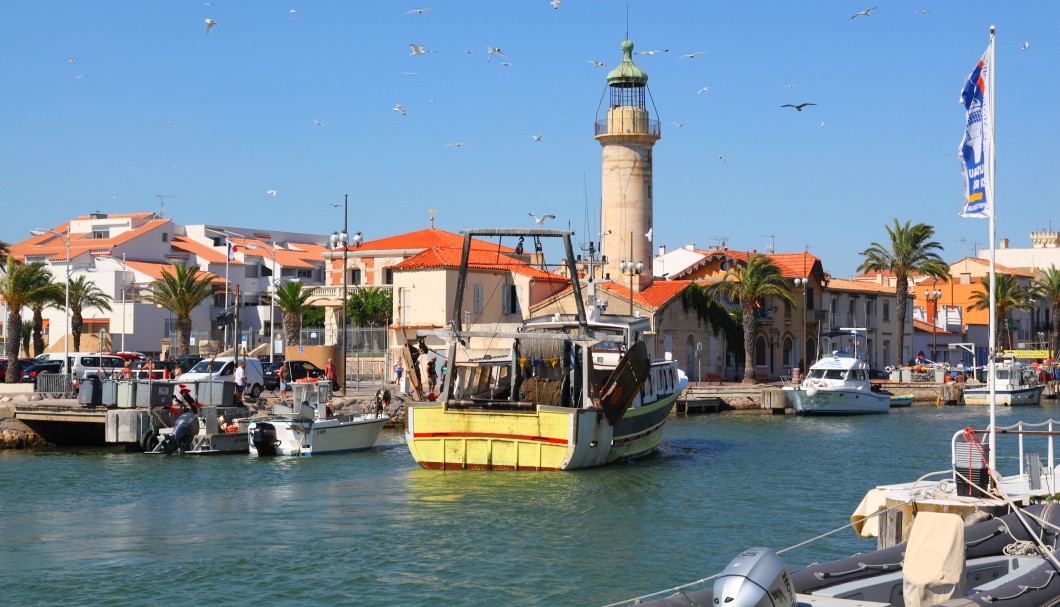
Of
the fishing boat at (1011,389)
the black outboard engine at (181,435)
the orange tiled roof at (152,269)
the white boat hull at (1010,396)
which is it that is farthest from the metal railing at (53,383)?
the white boat hull at (1010,396)

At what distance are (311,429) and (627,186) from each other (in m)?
35.7

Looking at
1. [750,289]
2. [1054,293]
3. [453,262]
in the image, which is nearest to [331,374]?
[453,262]

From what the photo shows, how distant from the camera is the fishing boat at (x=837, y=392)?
53469 mm

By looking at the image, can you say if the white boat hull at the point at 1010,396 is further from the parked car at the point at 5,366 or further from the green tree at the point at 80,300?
the green tree at the point at 80,300

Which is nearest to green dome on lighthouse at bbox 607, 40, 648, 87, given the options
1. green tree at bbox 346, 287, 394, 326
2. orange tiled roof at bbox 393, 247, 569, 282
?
orange tiled roof at bbox 393, 247, 569, 282

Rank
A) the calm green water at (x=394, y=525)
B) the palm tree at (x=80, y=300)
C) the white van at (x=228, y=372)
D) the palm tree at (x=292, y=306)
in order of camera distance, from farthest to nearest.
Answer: the palm tree at (x=80, y=300), the palm tree at (x=292, y=306), the white van at (x=228, y=372), the calm green water at (x=394, y=525)

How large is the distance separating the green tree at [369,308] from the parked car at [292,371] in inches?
786

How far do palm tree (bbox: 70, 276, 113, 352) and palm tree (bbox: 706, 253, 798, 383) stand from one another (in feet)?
112

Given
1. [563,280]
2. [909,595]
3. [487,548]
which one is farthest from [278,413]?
[563,280]

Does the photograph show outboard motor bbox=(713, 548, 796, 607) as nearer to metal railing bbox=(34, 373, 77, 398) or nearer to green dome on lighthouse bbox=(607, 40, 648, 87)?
metal railing bbox=(34, 373, 77, 398)

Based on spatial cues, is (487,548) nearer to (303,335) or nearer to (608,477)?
(608,477)

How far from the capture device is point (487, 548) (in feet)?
65.0

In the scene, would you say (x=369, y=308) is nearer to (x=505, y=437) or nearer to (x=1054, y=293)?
(x=505, y=437)

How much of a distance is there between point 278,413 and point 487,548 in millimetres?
16930
